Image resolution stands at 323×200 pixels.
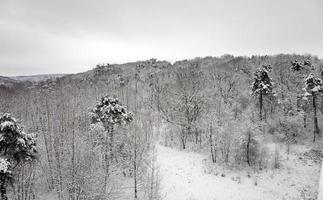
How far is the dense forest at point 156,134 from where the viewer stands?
2723 cm

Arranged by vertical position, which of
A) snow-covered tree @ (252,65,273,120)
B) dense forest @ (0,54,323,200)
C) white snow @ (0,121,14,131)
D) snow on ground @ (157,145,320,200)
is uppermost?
snow-covered tree @ (252,65,273,120)

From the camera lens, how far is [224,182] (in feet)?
105

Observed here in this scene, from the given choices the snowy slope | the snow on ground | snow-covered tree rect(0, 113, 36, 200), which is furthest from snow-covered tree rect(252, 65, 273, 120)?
snow-covered tree rect(0, 113, 36, 200)

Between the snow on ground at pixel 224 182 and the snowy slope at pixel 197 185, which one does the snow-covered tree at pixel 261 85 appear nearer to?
the snow on ground at pixel 224 182

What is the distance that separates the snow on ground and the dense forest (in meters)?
1.12

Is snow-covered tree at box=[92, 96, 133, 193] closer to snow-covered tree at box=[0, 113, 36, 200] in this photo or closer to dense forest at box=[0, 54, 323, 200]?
dense forest at box=[0, 54, 323, 200]

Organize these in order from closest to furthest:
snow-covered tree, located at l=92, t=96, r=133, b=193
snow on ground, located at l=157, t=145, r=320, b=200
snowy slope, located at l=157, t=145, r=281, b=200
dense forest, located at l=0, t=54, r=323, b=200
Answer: dense forest, located at l=0, t=54, r=323, b=200 < snowy slope, located at l=157, t=145, r=281, b=200 < snow on ground, located at l=157, t=145, r=320, b=200 < snow-covered tree, located at l=92, t=96, r=133, b=193

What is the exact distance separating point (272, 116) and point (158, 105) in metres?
23.7

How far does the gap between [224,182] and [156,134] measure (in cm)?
1701

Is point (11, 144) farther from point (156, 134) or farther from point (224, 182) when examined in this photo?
point (156, 134)

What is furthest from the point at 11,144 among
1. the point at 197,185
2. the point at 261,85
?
the point at 261,85

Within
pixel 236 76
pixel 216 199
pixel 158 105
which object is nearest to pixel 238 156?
pixel 216 199

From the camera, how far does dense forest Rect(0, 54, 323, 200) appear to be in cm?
2723

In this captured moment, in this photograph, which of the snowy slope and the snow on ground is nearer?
the snowy slope
